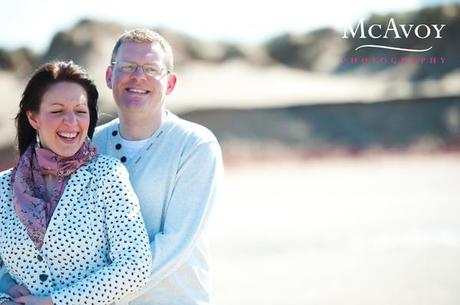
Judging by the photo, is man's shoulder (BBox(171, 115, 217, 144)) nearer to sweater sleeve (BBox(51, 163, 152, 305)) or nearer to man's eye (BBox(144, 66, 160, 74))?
man's eye (BBox(144, 66, 160, 74))

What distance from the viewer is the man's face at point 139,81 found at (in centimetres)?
330

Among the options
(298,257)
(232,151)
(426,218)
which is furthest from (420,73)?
(298,257)

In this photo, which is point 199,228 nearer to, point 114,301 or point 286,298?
point 114,301

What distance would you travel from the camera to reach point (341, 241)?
8156 mm

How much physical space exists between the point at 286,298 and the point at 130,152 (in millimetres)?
2821

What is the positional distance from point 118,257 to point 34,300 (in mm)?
351

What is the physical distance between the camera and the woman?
2738 millimetres

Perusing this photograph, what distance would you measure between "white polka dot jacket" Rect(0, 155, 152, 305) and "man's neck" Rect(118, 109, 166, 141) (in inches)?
20.9

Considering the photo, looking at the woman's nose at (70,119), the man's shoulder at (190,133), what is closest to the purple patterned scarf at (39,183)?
the woman's nose at (70,119)

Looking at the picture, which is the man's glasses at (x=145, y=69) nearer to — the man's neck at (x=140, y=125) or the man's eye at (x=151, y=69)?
the man's eye at (x=151, y=69)

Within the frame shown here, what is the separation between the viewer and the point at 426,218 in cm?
908

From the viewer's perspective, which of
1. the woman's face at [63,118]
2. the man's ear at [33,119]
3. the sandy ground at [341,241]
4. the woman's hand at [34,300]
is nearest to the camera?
the woman's hand at [34,300]

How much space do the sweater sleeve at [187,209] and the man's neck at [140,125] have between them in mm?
284

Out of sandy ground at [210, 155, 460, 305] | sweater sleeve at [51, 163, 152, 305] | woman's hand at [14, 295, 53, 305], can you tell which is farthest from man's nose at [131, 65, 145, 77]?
sandy ground at [210, 155, 460, 305]
